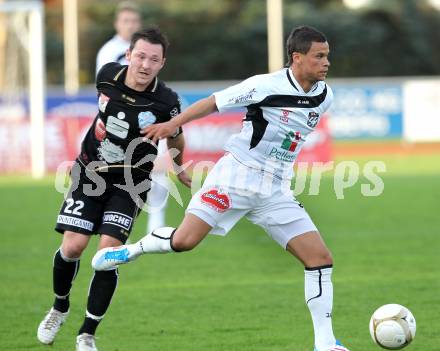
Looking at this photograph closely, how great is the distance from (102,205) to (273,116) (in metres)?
1.47

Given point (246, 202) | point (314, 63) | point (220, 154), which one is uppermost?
point (220, 154)

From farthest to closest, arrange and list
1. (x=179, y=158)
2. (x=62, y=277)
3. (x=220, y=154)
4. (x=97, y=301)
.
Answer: (x=220, y=154)
(x=179, y=158)
(x=62, y=277)
(x=97, y=301)

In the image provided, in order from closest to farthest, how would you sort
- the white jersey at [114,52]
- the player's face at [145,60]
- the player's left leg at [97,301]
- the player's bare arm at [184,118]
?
1. the player's bare arm at [184,118]
2. the player's left leg at [97,301]
3. the player's face at [145,60]
4. the white jersey at [114,52]

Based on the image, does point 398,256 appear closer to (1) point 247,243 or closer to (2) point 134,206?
(1) point 247,243

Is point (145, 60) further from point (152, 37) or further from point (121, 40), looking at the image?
point (121, 40)

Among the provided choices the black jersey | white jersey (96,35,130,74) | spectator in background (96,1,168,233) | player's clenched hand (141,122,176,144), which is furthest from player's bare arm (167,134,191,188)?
white jersey (96,35,130,74)

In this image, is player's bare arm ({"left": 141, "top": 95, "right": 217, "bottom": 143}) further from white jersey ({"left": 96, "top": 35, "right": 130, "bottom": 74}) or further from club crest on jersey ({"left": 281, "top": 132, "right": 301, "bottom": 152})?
white jersey ({"left": 96, "top": 35, "right": 130, "bottom": 74})

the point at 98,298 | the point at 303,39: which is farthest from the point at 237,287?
the point at 303,39

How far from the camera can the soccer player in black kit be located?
705cm

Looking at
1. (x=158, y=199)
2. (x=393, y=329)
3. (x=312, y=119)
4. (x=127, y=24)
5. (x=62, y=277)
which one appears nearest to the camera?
(x=393, y=329)

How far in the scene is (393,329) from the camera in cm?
654

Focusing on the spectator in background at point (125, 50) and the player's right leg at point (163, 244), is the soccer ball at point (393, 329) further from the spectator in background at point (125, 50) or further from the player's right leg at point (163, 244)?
the spectator in background at point (125, 50)

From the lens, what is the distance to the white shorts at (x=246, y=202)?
21.8 ft

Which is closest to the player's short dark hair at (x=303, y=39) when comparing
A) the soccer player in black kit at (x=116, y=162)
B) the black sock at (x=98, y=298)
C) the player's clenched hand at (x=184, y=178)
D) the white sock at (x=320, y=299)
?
the soccer player in black kit at (x=116, y=162)
